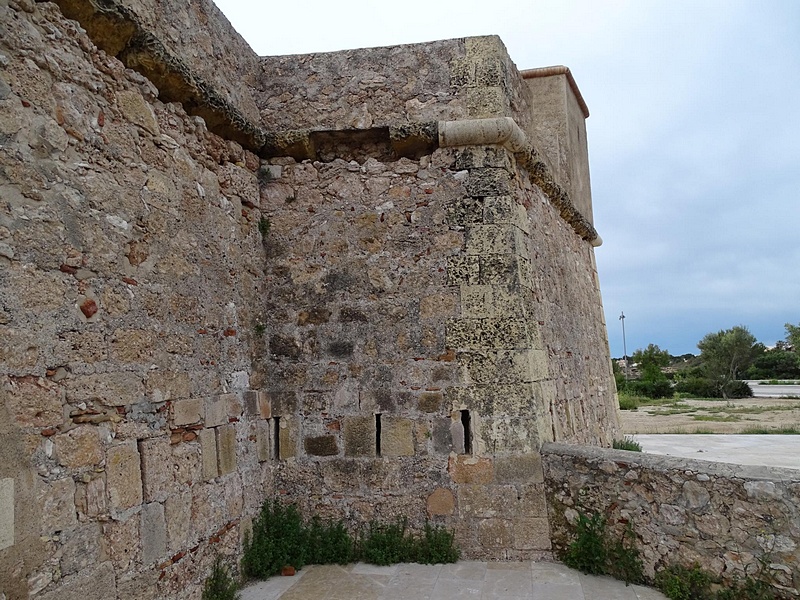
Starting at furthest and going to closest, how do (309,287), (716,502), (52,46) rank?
(309,287)
(716,502)
(52,46)

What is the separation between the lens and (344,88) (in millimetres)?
5148

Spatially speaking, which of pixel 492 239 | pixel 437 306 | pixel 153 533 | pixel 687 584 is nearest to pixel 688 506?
pixel 687 584

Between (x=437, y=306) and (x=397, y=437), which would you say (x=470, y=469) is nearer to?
(x=397, y=437)

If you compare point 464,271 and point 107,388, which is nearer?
point 107,388

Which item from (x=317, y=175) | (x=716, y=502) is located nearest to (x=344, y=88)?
(x=317, y=175)

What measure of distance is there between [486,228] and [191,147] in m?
2.32

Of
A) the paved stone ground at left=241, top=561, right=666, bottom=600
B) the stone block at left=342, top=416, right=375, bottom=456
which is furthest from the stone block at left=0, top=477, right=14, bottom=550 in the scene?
the stone block at left=342, top=416, right=375, bottom=456

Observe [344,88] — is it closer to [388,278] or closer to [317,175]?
[317,175]

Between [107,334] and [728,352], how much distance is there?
139 feet

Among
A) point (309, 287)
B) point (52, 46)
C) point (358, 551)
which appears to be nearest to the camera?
point (52, 46)

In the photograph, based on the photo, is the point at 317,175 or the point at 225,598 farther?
the point at 317,175

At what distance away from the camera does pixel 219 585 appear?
Result: 3900 millimetres

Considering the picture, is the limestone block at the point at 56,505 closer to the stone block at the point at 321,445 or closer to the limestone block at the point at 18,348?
the limestone block at the point at 18,348

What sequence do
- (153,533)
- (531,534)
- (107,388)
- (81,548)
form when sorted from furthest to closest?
(531,534) → (153,533) → (107,388) → (81,548)
